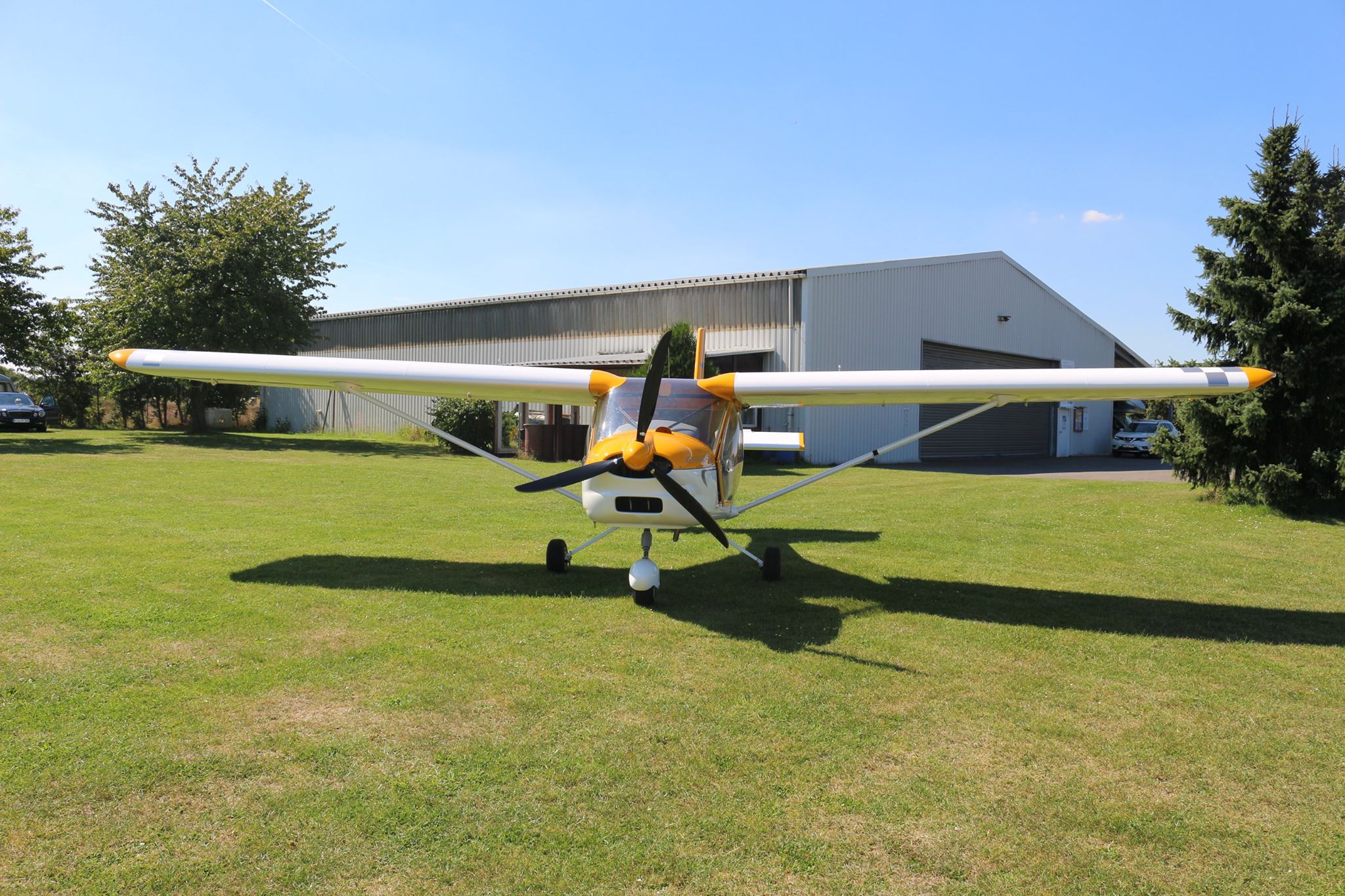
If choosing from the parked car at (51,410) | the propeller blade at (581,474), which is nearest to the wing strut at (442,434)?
the propeller blade at (581,474)

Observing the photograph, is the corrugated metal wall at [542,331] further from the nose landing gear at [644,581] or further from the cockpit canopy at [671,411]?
the nose landing gear at [644,581]

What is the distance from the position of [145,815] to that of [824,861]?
2866 mm

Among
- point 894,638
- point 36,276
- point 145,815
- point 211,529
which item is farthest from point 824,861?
point 36,276

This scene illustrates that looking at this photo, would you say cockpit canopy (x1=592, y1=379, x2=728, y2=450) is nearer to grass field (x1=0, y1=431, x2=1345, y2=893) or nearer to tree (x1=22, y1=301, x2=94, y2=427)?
grass field (x1=0, y1=431, x2=1345, y2=893)

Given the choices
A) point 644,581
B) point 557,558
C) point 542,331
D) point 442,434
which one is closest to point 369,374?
point 442,434

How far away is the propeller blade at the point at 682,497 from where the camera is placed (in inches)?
255

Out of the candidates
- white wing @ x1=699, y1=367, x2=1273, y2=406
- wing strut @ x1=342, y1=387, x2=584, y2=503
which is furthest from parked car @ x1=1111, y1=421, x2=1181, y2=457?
wing strut @ x1=342, y1=387, x2=584, y2=503

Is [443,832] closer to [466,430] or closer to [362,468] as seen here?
[362,468]

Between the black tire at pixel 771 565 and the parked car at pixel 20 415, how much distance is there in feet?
101

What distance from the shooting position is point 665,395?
7.82 m

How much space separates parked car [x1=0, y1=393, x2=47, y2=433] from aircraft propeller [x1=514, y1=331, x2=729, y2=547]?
99.0 ft

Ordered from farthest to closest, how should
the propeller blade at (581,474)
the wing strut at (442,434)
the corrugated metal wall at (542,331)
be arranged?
the corrugated metal wall at (542,331), the wing strut at (442,434), the propeller blade at (581,474)

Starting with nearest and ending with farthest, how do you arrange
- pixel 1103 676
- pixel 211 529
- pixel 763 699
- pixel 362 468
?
1. pixel 763 699
2. pixel 1103 676
3. pixel 211 529
4. pixel 362 468

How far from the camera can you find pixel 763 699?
5098 millimetres
